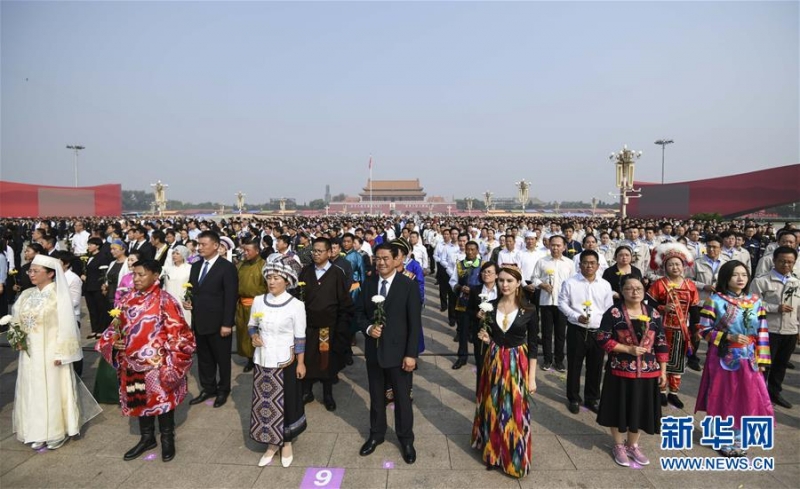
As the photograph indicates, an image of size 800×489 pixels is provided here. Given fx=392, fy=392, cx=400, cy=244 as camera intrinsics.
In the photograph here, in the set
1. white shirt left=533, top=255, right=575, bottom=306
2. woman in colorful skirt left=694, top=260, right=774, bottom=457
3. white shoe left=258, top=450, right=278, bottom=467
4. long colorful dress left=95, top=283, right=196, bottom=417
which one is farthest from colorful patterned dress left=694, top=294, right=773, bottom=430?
long colorful dress left=95, top=283, right=196, bottom=417

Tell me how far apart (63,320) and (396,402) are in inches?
116

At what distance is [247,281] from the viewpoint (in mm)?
4551

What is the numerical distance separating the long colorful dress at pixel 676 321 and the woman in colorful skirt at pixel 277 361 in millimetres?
3604

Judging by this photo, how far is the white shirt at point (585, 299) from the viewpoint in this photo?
4.00 m

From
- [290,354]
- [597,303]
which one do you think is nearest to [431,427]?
[290,354]

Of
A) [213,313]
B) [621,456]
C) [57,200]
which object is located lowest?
[621,456]

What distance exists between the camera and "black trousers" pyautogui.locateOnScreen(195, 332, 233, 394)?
4270mm

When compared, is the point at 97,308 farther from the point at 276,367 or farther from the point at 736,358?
Result: the point at 736,358

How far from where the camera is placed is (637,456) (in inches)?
123

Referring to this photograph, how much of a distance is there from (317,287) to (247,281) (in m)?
1.03

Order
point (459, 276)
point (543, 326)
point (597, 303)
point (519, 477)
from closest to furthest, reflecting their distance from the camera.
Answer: point (519, 477) → point (597, 303) → point (543, 326) → point (459, 276)

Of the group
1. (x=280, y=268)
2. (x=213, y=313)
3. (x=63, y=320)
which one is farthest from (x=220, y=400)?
(x=280, y=268)

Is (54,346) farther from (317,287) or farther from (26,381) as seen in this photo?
(317,287)

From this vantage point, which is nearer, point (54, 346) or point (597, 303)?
point (54, 346)
